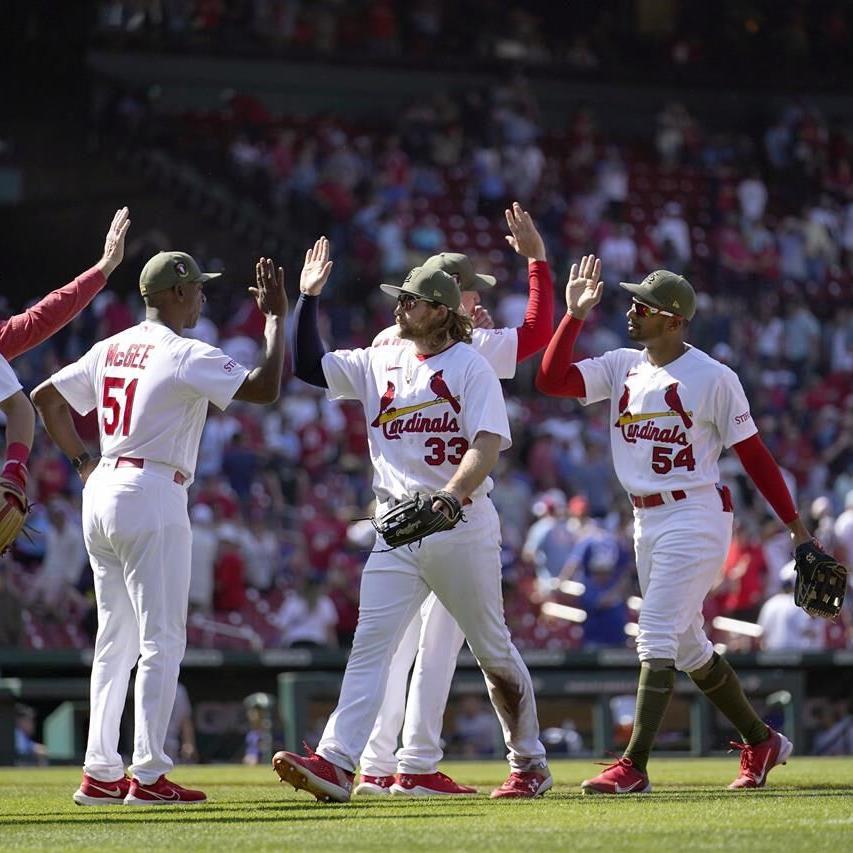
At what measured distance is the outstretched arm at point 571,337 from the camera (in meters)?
7.95

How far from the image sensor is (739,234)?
25922 mm

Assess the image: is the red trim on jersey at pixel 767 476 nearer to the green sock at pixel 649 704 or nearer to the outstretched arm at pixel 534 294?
the green sock at pixel 649 704

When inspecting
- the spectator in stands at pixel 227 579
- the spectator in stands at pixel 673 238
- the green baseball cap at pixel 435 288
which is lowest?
the spectator in stands at pixel 227 579

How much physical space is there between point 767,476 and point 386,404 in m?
1.74

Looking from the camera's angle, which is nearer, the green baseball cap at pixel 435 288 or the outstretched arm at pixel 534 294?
the green baseball cap at pixel 435 288

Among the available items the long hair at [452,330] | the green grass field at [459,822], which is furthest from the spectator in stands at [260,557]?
the long hair at [452,330]

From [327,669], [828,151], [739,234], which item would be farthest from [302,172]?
[327,669]

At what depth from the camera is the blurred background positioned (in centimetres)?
1394

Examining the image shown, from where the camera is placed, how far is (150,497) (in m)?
7.13

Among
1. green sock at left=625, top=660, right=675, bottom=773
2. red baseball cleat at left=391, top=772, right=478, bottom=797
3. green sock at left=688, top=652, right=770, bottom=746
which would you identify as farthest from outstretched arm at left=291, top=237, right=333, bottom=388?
green sock at left=688, top=652, right=770, bottom=746

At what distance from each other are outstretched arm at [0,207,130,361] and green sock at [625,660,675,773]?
8.93 feet

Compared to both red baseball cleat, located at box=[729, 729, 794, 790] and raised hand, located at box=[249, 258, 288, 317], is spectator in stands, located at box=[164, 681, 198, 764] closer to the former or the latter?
red baseball cleat, located at box=[729, 729, 794, 790]

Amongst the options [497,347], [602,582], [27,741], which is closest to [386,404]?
[497,347]

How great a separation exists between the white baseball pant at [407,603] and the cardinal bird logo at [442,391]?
0.39 metres
